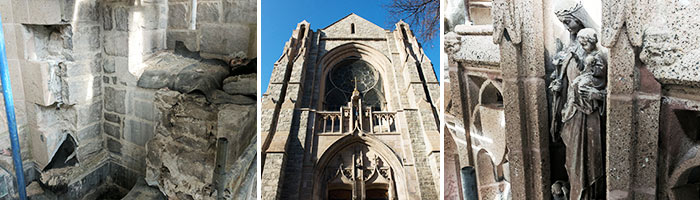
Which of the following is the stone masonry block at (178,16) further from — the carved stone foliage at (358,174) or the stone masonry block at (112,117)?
the carved stone foliage at (358,174)

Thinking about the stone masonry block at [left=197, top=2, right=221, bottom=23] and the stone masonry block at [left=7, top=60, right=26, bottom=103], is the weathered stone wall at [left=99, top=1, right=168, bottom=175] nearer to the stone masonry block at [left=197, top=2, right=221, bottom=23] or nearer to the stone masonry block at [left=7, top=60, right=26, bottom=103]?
the stone masonry block at [left=197, top=2, right=221, bottom=23]

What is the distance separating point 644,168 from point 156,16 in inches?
102

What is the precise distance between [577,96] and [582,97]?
0.03 m

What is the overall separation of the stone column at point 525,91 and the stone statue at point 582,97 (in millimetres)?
90

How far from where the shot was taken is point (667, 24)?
1.31 m

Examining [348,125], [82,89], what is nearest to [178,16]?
[82,89]

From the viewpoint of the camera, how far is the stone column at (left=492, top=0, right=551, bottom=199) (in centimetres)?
179

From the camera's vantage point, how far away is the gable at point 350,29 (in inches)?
596

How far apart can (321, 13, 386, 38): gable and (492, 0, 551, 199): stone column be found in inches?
516

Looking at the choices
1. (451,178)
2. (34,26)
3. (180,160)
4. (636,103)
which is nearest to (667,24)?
(636,103)

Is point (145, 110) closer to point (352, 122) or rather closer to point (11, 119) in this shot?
point (11, 119)

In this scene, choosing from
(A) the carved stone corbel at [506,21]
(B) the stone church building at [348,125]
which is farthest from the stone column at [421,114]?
(A) the carved stone corbel at [506,21]

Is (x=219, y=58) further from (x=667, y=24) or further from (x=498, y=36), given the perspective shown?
(x=667, y=24)

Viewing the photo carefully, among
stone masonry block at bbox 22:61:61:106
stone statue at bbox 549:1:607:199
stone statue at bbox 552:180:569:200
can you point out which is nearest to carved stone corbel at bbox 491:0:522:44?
stone statue at bbox 549:1:607:199
